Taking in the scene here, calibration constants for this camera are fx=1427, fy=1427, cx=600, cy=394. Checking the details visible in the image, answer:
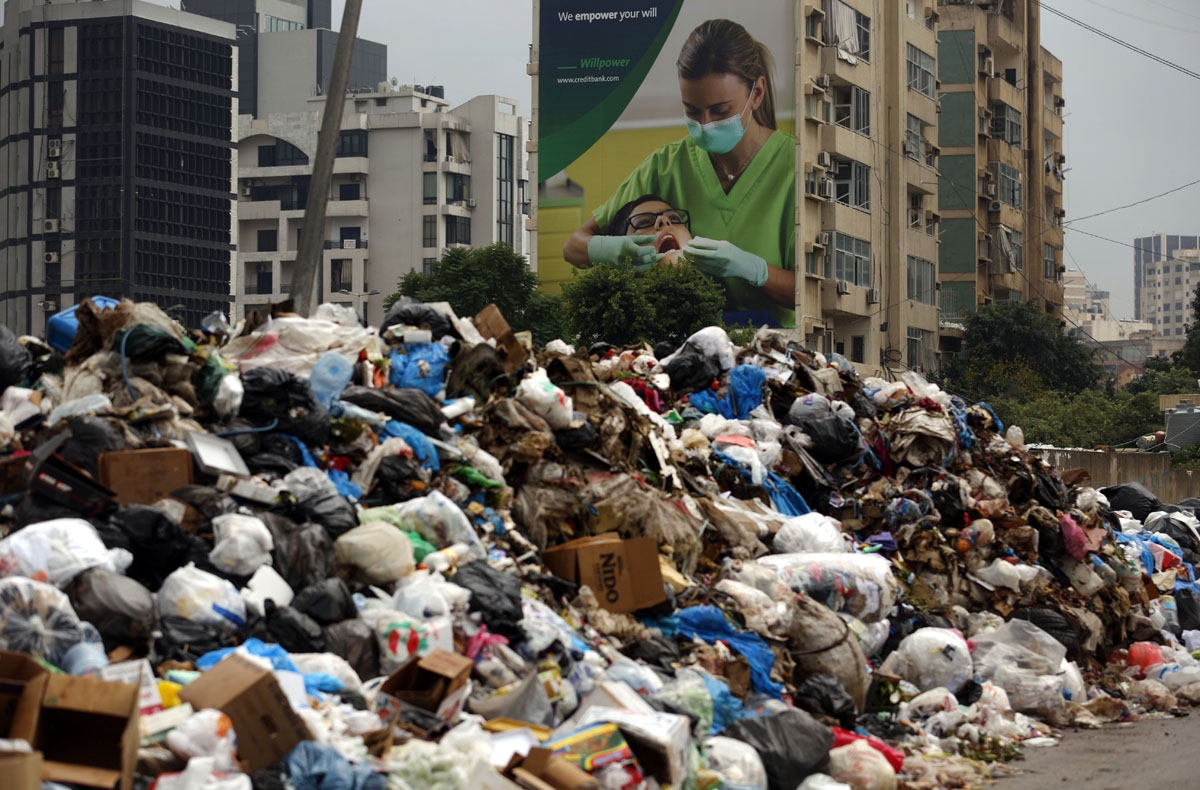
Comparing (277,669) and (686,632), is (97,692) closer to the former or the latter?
(277,669)

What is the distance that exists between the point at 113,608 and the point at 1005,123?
5691cm

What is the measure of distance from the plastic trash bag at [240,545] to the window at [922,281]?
4328 cm

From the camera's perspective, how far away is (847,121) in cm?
4403

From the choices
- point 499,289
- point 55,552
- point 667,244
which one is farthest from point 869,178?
point 55,552

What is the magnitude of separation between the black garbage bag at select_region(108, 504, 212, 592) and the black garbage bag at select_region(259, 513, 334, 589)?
1.35ft

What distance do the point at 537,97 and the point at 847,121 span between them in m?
10.1

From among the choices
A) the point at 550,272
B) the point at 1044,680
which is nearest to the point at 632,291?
the point at 550,272

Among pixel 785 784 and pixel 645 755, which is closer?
pixel 645 755

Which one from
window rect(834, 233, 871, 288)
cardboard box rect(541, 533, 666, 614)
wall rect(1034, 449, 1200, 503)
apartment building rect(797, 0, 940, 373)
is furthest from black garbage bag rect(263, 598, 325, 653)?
window rect(834, 233, 871, 288)

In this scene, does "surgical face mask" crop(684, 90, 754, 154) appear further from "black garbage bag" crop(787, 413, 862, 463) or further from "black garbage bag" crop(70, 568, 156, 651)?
"black garbage bag" crop(70, 568, 156, 651)

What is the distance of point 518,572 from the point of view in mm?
6801

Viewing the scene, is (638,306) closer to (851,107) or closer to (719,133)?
(719,133)

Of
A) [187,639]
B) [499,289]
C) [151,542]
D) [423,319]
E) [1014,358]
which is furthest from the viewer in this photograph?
[1014,358]

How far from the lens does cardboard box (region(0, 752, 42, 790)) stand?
13.1 feet
